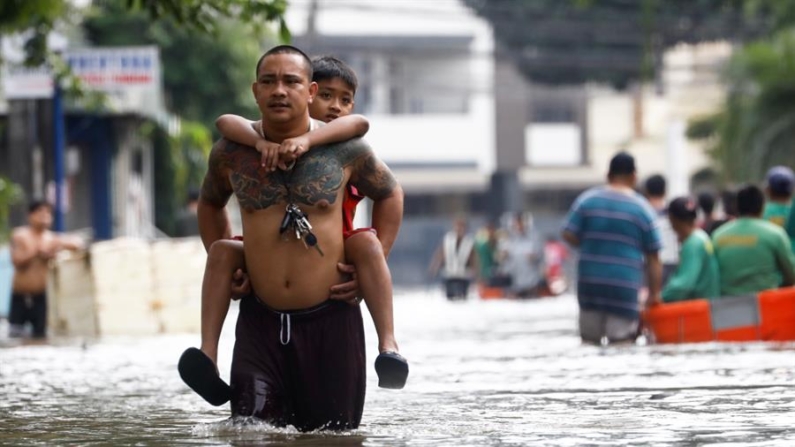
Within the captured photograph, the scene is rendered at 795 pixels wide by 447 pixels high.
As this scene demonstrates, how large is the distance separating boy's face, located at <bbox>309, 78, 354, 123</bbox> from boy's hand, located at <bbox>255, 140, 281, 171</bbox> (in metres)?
0.78

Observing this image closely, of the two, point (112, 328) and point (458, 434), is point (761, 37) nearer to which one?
point (112, 328)

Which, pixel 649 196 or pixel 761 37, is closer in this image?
pixel 649 196

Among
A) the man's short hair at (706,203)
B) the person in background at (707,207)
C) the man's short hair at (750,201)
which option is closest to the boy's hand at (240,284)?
the man's short hair at (750,201)

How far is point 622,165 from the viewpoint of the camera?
46.1 feet

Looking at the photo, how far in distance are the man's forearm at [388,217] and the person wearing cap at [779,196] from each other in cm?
922

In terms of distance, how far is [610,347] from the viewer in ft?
46.5

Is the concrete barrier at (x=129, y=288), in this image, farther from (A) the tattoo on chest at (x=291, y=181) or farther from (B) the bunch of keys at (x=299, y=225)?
(B) the bunch of keys at (x=299, y=225)

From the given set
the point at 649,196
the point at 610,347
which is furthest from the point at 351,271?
the point at 649,196

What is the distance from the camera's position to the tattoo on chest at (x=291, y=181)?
7.40 m

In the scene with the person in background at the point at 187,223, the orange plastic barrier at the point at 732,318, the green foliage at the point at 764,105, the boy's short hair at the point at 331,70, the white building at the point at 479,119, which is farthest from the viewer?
the white building at the point at 479,119

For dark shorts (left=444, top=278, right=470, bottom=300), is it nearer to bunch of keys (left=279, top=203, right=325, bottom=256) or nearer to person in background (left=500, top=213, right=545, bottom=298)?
person in background (left=500, top=213, right=545, bottom=298)

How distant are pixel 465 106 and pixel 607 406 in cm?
5738

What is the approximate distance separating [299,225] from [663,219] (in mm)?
11717

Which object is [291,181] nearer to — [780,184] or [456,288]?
[780,184]
